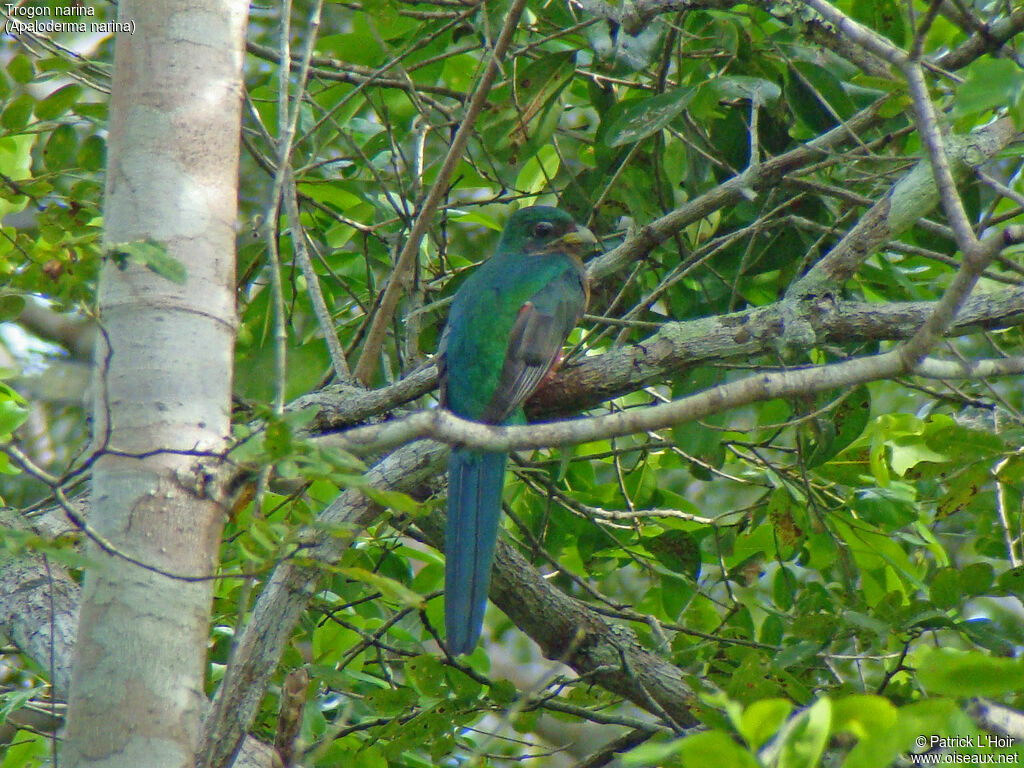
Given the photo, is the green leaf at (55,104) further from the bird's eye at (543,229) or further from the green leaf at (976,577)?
the green leaf at (976,577)

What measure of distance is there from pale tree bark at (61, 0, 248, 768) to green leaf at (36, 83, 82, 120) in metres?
0.90

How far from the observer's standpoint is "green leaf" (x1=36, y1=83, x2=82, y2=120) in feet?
10.5

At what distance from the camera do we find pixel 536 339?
3.69 m

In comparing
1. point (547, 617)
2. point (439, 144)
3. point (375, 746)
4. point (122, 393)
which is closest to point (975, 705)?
point (122, 393)

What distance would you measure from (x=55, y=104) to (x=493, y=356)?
172 cm

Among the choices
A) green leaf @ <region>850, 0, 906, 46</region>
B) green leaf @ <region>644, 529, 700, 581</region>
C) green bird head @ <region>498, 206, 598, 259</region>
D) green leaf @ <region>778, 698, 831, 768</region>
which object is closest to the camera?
green leaf @ <region>778, 698, 831, 768</region>

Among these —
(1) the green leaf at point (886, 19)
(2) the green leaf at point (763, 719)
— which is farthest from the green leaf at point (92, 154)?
(2) the green leaf at point (763, 719)

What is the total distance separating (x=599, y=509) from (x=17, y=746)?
2134 mm

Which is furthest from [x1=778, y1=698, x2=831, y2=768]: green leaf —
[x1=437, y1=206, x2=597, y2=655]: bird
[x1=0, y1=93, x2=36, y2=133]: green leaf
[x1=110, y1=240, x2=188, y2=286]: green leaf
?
[x1=0, y1=93, x2=36, y2=133]: green leaf

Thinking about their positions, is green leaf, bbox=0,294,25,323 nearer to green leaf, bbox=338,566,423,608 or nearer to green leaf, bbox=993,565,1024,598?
green leaf, bbox=338,566,423,608

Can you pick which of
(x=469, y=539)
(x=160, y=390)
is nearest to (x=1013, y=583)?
(x=469, y=539)

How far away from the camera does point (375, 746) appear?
10.3ft

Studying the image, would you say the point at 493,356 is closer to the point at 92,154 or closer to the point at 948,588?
the point at 92,154

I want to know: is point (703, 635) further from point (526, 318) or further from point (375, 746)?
point (526, 318)
